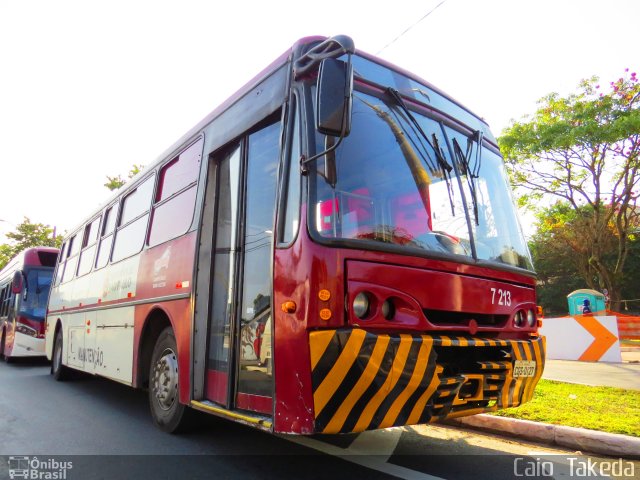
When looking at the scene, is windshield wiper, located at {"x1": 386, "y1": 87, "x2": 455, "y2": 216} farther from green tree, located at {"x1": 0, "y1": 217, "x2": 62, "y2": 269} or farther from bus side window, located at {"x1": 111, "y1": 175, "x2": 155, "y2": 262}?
green tree, located at {"x1": 0, "y1": 217, "x2": 62, "y2": 269}

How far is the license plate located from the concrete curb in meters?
0.91

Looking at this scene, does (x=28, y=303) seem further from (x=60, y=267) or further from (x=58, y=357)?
(x=58, y=357)

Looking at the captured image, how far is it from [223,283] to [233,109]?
1.55 meters

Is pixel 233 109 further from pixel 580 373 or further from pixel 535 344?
pixel 580 373

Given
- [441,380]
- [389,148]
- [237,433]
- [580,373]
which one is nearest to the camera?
[441,380]

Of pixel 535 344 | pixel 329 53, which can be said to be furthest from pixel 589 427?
pixel 329 53

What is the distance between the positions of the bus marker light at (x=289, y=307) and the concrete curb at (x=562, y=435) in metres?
2.89

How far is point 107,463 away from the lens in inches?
152

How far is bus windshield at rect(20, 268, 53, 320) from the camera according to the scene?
41.0 feet

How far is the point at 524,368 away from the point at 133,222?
4.90 meters

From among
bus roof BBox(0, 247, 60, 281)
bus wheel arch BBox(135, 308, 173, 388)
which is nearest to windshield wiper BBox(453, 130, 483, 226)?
bus wheel arch BBox(135, 308, 173, 388)

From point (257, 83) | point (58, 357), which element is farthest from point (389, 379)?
point (58, 357)

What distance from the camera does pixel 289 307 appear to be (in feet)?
9.78

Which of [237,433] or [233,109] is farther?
[237,433]
